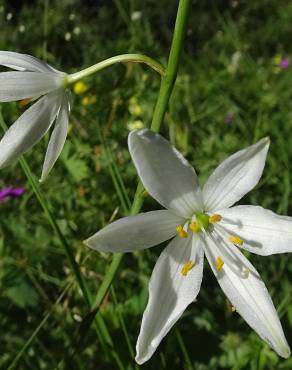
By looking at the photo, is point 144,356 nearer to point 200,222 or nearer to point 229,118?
point 200,222

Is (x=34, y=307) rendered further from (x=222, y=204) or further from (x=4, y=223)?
(x=222, y=204)

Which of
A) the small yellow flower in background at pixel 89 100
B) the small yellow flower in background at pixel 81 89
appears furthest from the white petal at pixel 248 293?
the small yellow flower in background at pixel 81 89

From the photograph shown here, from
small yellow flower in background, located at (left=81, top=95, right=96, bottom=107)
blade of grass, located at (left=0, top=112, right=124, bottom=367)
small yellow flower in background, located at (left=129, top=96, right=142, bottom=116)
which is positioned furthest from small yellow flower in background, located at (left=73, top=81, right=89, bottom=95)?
blade of grass, located at (left=0, top=112, right=124, bottom=367)

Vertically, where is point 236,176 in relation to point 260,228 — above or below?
above

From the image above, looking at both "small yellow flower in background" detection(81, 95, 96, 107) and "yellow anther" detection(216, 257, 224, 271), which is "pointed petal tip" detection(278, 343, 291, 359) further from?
"small yellow flower in background" detection(81, 95, 96, 107)

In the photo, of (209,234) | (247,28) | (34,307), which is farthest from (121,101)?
(247,28)

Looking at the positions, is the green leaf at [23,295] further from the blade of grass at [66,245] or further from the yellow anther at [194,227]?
the yellow anther at [194,227]

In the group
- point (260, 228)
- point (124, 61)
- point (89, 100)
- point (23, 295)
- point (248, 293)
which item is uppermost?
point (124, 61)

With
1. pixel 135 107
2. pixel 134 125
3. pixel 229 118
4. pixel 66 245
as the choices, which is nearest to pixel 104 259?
pixel 66 245
